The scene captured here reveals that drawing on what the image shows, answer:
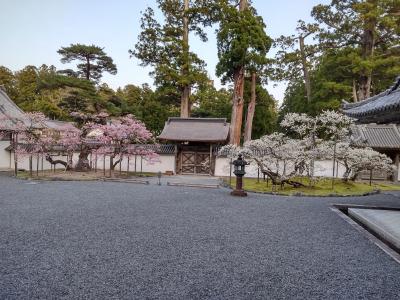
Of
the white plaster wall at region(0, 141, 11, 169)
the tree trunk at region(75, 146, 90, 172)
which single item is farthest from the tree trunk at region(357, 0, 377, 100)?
the white plaster wall at region(0, 141, 11, 169)

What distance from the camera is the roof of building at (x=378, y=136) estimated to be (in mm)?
20281

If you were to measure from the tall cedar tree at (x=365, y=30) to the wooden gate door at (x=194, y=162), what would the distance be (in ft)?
41.8

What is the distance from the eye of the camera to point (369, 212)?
26.6 ft

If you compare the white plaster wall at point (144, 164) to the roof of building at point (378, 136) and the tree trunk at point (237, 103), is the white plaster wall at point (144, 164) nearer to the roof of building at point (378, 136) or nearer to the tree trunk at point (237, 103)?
the tree trunk at point (237, 103)

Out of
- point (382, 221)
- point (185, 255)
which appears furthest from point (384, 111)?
point (185, 255)

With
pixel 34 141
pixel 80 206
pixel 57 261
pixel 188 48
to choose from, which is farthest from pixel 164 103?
pixel 57 261

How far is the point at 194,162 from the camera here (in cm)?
2230

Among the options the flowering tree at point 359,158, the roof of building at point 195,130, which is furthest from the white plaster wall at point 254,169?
the flowering tree at point 359,158

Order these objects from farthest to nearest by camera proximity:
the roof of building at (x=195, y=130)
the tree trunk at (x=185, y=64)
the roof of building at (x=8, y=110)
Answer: the tree trunk at (x=185, y=64)
the roof of building at (x=195, y=130)
the roof of building at (x=8, y=110)

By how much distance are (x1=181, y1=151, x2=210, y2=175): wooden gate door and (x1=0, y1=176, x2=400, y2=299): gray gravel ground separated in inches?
529

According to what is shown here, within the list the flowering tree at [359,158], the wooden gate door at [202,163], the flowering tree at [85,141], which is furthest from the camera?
the wooden gate door at [202,163]

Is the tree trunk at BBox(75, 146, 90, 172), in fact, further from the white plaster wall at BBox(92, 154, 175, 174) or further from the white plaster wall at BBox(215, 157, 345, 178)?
the white plaster wall at BBox(215, 157, 345, 178)

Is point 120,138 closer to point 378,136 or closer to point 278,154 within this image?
point 278,154

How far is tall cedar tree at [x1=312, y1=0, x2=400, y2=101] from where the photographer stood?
20.9 m
